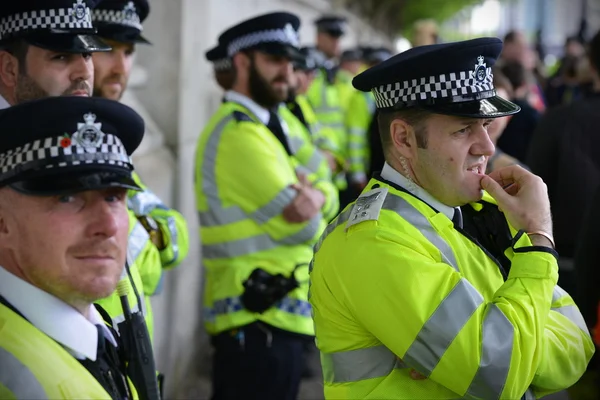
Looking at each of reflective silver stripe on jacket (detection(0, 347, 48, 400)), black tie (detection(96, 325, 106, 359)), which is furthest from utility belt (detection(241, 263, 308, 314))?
reflective silver stripe on jacket (detection(0, 347, 48, 400))

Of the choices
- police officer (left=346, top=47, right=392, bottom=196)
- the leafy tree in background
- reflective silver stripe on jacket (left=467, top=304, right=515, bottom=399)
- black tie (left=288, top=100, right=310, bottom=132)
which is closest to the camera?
reflective silver stripe on jacket (left=467, top=304, right=515, bottom=399)

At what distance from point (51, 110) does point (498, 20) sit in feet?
176

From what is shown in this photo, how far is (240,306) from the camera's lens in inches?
161

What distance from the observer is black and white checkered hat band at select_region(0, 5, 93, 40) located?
2.76m

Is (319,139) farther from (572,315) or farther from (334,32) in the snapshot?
(572,315)

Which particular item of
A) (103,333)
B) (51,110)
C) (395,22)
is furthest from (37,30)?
(395,22)

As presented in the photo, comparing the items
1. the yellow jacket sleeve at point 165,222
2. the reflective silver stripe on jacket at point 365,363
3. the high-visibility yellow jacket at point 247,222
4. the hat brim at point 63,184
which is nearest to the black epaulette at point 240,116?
the high-visibility yellow jacket at point 247,222

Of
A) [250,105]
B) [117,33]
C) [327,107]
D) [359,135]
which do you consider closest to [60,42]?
[117,33]

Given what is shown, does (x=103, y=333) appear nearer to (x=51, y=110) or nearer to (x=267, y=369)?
(x=51, y=110)

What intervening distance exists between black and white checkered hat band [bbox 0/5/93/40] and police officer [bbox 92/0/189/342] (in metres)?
0.48

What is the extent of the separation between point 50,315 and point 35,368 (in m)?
0.14

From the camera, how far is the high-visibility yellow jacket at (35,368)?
163 cm

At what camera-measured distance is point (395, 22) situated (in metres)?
33.7

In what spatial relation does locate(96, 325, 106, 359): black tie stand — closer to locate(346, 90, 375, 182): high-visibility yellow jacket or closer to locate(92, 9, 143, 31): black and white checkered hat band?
locate(92, 9, 143, 31): black and white checkered hat band
